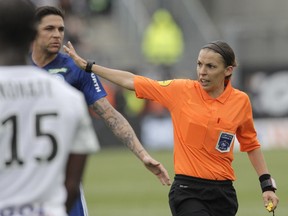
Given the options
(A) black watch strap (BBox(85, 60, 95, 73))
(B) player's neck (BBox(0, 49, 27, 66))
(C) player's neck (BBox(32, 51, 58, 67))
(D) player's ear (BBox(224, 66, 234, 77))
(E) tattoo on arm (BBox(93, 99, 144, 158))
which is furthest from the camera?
(D) player's ear (BBox(224, 66, 234, 77))

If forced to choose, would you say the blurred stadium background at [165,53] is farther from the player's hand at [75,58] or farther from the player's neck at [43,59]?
the player's hand at [75,58]

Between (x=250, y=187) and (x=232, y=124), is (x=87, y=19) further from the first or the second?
(x=232, y=124)

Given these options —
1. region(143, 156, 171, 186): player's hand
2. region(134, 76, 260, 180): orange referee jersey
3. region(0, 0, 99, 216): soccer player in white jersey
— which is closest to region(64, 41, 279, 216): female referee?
region(134, 76, 260, 180): orange referee jersey

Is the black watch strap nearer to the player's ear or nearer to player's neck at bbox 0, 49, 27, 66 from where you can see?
the player's ear

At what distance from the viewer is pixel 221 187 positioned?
8250 mm

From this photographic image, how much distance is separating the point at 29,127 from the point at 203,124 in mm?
3363

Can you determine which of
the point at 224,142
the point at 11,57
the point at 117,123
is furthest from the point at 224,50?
the point at 11,57

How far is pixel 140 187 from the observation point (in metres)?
19.6

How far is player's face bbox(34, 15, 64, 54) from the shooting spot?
817 centimetres

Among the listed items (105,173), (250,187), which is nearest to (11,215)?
(250,187)

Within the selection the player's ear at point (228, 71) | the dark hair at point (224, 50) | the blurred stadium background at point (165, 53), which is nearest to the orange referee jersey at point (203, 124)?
the player's ear at point (228, 71)

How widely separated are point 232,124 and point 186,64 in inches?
861

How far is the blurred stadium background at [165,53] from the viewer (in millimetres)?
27781

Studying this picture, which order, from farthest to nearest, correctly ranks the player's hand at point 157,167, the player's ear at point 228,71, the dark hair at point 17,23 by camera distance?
the player's ear at point 228,71 < the player's hand at point 157,167 < the dark hair at point 17,23
